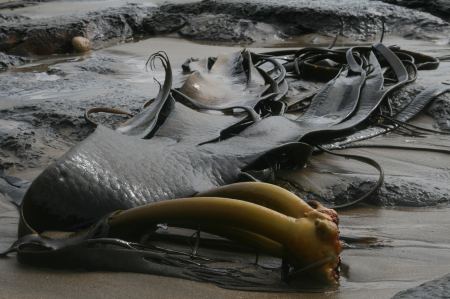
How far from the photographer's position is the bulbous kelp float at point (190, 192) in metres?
1.72

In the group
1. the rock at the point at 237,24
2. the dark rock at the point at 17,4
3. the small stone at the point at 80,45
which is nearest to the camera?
the small stone at the point at 80,45

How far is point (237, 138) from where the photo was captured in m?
2.59


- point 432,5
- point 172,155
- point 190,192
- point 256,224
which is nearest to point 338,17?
point 432,5

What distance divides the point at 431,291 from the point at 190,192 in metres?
0.85

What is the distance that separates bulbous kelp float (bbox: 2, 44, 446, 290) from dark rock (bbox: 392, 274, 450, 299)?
24 cm

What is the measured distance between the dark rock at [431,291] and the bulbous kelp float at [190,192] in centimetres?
24

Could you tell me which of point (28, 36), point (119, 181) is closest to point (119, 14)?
point (28, 36)

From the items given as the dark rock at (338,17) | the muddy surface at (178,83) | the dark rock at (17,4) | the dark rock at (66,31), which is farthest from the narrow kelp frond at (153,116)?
the dark rock at (17,4)

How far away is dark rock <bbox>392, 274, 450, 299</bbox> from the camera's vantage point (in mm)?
1433

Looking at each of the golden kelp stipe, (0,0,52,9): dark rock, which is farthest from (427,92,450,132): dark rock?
(0,0,52,9): dark rock

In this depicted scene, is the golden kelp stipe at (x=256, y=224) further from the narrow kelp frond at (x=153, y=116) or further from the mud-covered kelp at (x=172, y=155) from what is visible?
the narrow kelp frond at (x=153, y=116)

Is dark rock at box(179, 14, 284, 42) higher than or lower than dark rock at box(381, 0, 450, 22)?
lower

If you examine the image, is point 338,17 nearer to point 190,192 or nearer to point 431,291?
point 190,192

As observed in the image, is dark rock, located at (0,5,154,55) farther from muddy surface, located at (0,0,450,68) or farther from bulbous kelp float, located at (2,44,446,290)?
bulbous kelp float, located at (2,44,446,290)
